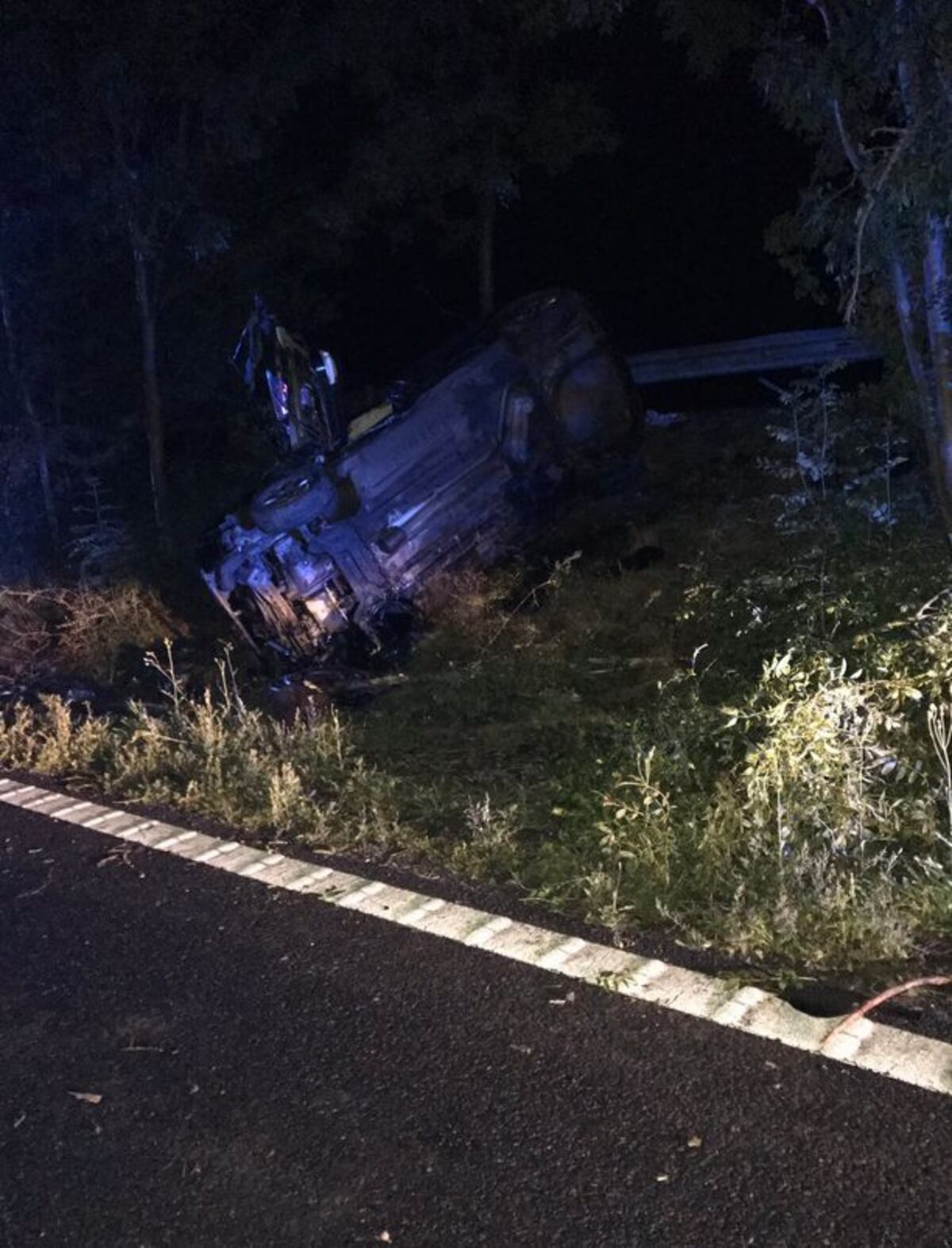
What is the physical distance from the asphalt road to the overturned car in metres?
3.77

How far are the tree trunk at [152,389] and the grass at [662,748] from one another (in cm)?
427

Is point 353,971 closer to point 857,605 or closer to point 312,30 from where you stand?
point 857,605

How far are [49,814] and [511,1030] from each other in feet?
9.80

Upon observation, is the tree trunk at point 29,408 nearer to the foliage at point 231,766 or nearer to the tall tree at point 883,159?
the foliage at point 231,766

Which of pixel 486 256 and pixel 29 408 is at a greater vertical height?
pixel 486 256

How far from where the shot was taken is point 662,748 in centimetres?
480

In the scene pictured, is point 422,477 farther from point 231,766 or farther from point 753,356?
point 753,356

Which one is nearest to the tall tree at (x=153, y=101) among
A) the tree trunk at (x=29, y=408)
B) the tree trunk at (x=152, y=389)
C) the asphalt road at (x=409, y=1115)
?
the tree trunk at (x=152, y=389)

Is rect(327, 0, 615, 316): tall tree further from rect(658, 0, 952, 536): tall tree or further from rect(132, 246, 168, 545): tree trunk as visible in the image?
rect(658, 0, 952, 536): tall tree

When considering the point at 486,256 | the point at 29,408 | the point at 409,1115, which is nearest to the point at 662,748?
the point at 409,1115

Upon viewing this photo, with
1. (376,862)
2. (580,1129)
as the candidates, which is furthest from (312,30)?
(580,1129)

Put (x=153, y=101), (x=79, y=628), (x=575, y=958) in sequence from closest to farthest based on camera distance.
Result: (x=575, y=958), (x=79, y=628), (x=153, y=101)

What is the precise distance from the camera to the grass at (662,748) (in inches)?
152

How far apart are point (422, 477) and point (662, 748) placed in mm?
3500
